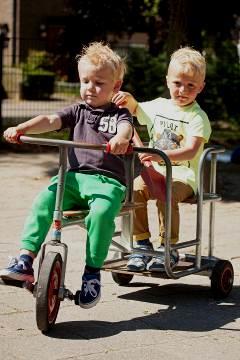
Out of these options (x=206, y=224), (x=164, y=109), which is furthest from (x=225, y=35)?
(x=164, y=109)

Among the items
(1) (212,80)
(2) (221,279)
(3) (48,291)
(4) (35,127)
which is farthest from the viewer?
(1) (212,80)

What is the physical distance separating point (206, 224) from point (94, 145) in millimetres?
3504

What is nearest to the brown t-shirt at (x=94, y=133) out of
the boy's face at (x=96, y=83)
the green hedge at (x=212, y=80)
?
the boy's face at (x=96, y=83)

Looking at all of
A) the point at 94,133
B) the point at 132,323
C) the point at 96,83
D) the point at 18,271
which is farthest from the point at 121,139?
the point at 132,323

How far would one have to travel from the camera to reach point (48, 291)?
4.82m

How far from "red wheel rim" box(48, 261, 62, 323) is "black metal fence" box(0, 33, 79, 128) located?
1211cm

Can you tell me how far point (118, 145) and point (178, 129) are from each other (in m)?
0.90

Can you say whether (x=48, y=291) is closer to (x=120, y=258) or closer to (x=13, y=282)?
(x=13, y=282)

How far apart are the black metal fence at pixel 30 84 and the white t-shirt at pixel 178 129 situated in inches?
439

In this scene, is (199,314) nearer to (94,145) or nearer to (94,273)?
(94,273)

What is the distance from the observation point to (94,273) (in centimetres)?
507

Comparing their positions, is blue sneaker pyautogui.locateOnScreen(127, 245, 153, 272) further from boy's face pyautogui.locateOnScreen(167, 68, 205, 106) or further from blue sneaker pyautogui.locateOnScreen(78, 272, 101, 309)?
boy's face pyautogui.locateOnScreen(167, 68, 205, 106)

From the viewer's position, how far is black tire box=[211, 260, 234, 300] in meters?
5.78

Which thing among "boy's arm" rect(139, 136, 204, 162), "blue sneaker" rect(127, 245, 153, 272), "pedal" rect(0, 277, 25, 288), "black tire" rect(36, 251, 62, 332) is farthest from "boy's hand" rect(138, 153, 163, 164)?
"pedal" rect(0, 277, 25, 288)
